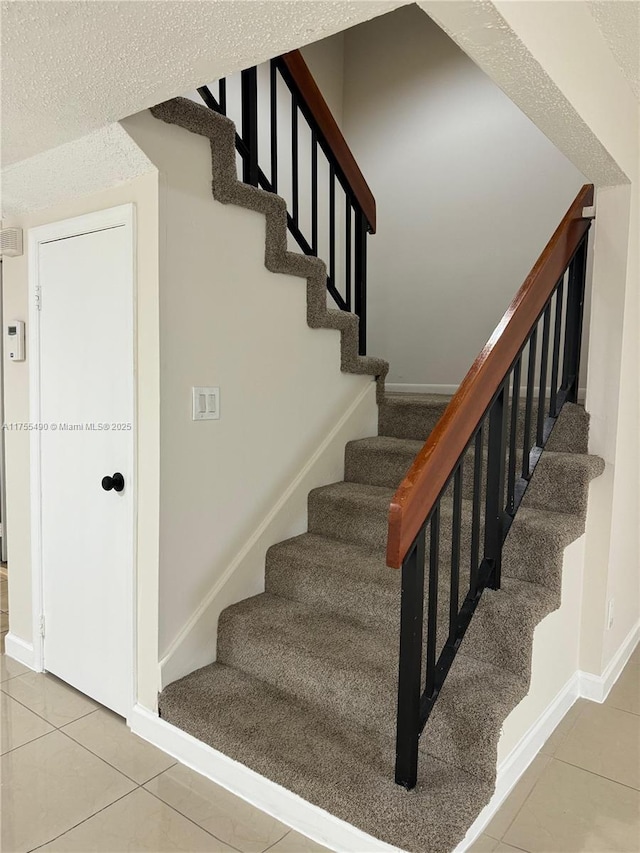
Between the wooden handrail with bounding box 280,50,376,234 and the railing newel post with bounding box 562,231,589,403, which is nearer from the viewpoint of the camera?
the railing newel post with bounding box 562,231,589,403

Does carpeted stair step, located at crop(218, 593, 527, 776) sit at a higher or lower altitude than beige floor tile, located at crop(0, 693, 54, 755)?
higher

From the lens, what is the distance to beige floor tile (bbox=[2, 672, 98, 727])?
7.91 ft

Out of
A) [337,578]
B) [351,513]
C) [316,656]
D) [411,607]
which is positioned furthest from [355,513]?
[411,607]

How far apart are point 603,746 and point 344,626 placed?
102 cm

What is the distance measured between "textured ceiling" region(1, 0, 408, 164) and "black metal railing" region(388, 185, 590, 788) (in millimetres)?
977

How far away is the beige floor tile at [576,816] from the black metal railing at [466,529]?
451 millimetres

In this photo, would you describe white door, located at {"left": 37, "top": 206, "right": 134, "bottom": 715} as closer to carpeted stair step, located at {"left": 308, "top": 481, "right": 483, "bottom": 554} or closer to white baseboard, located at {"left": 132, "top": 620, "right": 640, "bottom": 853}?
white baseboard, located at {"left": 132, "top": 620, "right": 640, "bottom": 853}

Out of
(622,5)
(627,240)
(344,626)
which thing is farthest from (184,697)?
(622,5)

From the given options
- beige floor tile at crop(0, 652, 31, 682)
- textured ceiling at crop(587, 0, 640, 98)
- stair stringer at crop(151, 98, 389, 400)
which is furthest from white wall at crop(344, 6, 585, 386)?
beige floor tile at crop(0, 652, 31, 682)

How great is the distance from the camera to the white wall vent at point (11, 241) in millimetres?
2680

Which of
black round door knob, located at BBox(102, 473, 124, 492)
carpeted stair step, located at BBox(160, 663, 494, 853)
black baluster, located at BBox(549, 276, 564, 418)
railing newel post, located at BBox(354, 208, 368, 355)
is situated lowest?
carpeted stair step, located at BBox(160, 663, 494, 853)

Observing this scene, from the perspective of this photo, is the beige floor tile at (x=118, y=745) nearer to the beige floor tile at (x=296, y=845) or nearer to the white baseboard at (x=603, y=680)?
the beige floor tile at (x=296, y=845)

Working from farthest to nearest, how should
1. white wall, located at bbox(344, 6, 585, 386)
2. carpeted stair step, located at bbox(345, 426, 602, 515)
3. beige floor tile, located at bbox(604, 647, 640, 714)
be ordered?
white wall, located at bbox(344, 6, 585, 386) → beige floor tile, located at bbox(604, 647, 640, 714) → carpeted stair step, located at bbox(345, 426, 602, 515)

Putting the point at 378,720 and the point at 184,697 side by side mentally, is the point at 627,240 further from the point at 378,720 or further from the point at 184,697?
the point at 184,697
